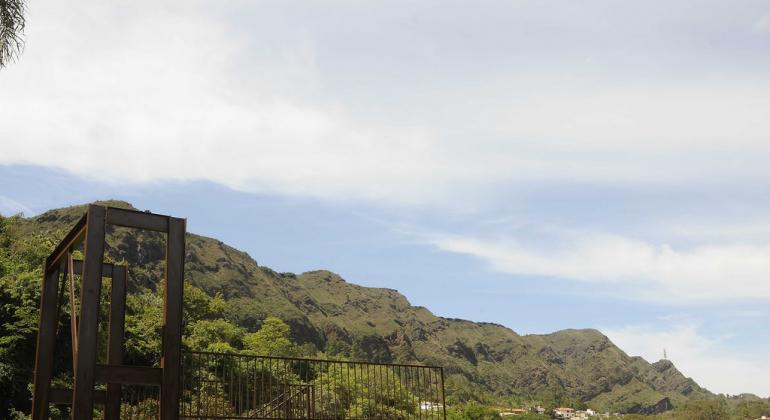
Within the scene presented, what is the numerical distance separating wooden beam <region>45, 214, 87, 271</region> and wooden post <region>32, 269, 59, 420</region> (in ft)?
0.51

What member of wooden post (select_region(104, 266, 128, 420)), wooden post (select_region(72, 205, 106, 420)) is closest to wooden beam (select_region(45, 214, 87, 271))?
wooden post (select_region(72, 205, 106, 420))

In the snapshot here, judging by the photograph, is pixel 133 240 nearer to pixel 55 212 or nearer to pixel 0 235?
pixel 55 212

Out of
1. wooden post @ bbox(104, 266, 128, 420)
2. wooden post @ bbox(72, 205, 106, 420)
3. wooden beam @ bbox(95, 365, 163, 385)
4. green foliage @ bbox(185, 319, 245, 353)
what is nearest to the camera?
wooden post @ bbox(72, 205, 106, 420)

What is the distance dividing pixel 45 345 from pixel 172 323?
2.95 meters

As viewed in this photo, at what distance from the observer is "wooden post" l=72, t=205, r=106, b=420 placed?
639cm

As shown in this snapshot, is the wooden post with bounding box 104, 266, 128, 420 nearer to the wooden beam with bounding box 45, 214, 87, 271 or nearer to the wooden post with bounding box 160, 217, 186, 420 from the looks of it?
the wooden beam with bounding box 45, 214, 87, 271

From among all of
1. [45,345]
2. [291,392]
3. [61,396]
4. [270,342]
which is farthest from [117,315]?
[270,342]

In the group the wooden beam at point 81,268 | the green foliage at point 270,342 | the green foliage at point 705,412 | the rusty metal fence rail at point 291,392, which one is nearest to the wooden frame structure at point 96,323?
the wooden beam at point 81,268

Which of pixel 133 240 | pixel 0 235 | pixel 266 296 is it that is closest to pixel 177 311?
pixel 0 235

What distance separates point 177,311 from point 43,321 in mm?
2984

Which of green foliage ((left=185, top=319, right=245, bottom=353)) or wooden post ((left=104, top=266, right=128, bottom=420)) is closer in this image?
wooden post ((left=104, top=266, right=128, bottom=420))

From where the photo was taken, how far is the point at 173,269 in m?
7.07

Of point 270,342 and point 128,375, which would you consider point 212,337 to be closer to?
point 270,342

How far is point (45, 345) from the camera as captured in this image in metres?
8.76
